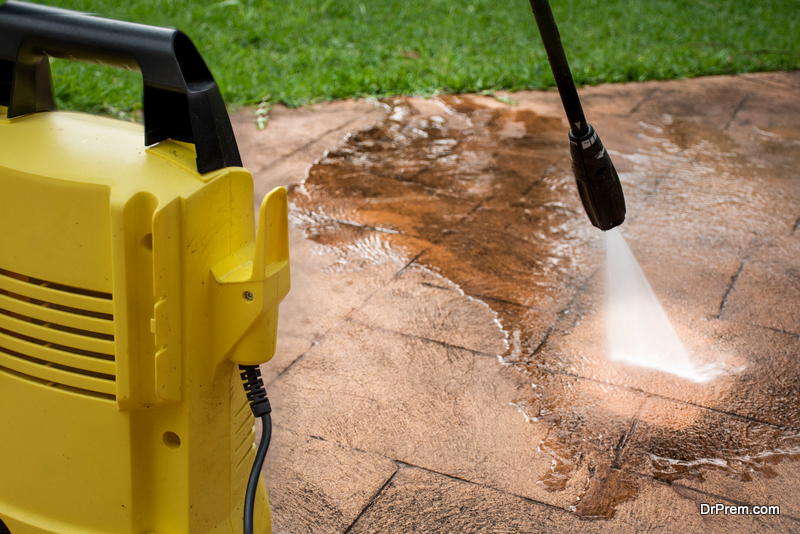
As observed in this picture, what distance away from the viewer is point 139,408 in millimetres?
1105

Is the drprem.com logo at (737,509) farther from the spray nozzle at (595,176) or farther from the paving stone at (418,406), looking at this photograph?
the spray nozzle at (595,176)

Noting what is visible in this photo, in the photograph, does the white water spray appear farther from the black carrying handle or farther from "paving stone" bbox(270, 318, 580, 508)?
the black carrying handle

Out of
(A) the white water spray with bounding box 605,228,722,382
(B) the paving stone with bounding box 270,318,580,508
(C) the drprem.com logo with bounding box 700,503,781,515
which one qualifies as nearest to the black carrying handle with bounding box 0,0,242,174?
(B) the paving stone with bounding box 270,318,580,508

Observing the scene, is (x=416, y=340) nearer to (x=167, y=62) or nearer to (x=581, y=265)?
(x=581, y=265)

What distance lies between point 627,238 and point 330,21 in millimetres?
4428

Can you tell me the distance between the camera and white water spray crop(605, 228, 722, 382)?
240cm

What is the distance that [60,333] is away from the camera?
42.6 inches

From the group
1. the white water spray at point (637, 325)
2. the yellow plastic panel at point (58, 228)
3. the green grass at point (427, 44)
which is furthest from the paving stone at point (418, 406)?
the green grass at point (427, 44)

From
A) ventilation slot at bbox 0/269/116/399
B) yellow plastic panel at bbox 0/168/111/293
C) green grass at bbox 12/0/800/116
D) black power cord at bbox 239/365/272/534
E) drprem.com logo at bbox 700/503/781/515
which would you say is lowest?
green grass at bbox 12/0/800/116

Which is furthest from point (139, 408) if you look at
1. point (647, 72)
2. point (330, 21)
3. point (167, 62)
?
point (330, 21)

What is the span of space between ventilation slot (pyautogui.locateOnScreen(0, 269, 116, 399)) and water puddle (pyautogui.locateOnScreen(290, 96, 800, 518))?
1227mm

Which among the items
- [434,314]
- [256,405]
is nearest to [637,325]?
[434,314]

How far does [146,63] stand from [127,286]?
0.33 metres

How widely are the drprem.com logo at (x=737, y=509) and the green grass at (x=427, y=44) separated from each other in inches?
146
